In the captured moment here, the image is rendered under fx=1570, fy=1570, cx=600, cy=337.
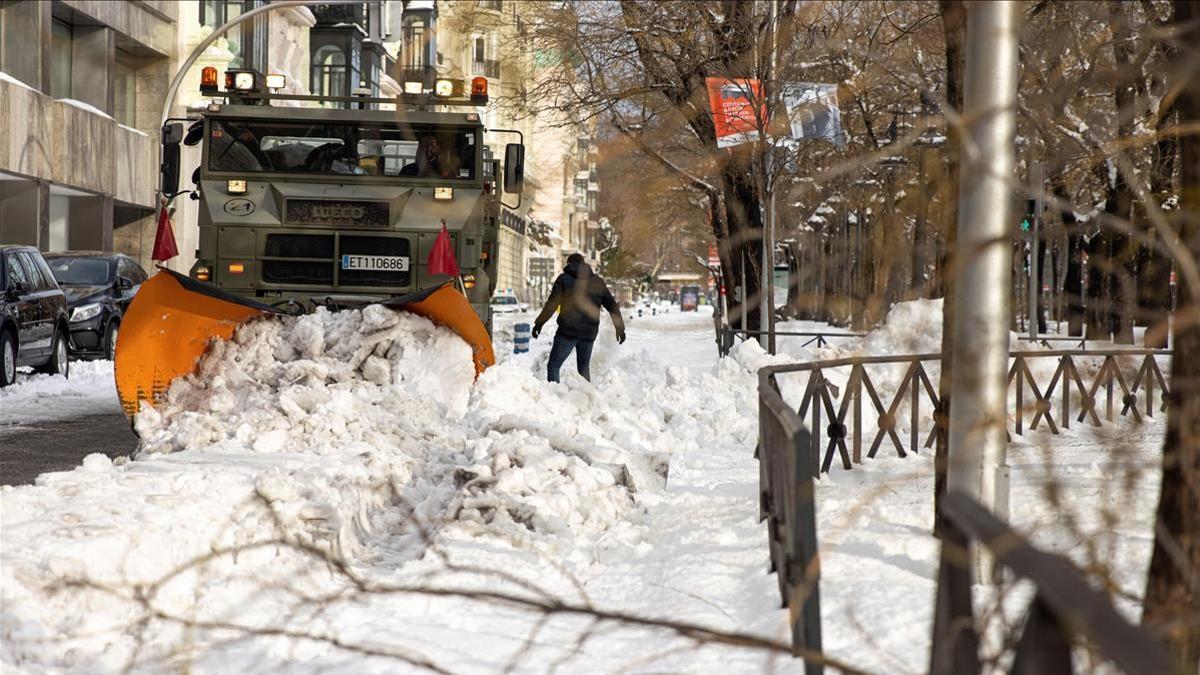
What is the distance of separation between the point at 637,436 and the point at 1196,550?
356 inches

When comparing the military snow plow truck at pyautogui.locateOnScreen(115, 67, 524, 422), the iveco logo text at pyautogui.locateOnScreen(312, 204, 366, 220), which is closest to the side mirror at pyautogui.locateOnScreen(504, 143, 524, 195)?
the military snow plow truck at pyautogui.locateOnScreen(115, 67, 524, 422)

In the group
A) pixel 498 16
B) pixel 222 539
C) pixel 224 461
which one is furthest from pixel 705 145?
pixel 222 539

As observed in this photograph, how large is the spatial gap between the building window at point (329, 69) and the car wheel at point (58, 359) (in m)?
35.2

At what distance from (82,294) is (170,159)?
8.76m

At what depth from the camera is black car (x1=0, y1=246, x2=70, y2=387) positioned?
58.1 ft

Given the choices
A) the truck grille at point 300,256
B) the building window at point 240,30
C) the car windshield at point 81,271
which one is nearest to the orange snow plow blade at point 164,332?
the truck grille at point 300,256

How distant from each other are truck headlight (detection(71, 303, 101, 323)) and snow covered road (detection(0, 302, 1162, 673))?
9688mm

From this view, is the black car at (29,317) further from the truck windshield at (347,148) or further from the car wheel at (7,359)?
the truck windshield at (347,148)

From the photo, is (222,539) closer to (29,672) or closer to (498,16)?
(29,672)

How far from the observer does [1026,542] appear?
8.73ft

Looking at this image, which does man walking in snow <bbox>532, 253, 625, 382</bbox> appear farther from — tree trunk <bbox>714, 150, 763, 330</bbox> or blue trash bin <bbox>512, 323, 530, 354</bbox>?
blue trash bin <bbox>512, 323, 530, 354</bbox>

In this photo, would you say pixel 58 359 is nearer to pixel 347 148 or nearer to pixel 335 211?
pixel 347 148

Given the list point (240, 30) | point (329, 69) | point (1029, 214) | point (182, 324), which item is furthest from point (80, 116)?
point (182, 324)

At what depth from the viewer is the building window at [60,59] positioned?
1437 inches
